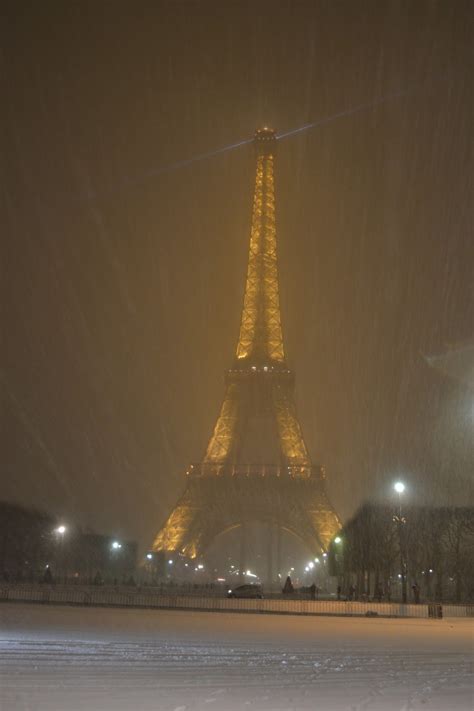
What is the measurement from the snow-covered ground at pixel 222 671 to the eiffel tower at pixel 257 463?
4442cm

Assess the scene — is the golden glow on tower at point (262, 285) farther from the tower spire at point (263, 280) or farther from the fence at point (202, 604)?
the fence at point (202, 604)

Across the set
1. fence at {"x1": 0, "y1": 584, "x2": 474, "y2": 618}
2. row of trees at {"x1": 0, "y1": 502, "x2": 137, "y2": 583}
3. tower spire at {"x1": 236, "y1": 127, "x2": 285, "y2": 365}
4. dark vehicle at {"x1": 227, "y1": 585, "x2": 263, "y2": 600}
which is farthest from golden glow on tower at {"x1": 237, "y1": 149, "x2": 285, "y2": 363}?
fence at {"x1": 0, "y1": 584, "x2": 474, "y2": 618}

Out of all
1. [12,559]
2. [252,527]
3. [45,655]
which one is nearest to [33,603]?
[45,655]

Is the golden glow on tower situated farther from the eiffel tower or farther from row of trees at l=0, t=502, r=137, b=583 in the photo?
row of trees at l=0, t=502, r=137, b=583

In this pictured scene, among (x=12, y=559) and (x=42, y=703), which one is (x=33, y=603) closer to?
(x=42, y=703)

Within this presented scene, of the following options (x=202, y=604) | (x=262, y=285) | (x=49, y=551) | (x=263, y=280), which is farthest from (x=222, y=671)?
(x=263, y=280)

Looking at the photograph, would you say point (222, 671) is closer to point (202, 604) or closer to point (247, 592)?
point (202, 604)

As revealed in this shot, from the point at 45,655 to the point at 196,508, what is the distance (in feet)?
168

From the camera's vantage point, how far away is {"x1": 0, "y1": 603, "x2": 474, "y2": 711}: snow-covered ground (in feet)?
26.1

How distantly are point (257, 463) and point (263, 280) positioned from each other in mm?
16402

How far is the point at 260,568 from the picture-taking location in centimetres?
15538

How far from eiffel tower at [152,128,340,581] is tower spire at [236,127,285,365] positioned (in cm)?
9

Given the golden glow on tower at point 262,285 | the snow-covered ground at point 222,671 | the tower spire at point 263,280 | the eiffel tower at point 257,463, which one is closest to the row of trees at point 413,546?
the eiffel tower at point 257,463

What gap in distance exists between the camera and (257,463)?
66.2m
